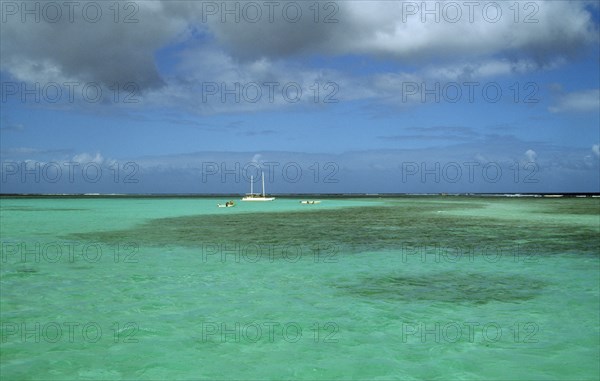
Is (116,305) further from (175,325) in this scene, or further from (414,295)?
(414,295)

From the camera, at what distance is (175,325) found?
30.3ft

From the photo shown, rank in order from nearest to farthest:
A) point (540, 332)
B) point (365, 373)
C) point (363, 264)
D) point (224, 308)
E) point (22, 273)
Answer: point (365, 373), point (540, 332), point (224, 308), point (22, 273), point (363, 264)

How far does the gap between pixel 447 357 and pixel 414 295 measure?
4.26 meters

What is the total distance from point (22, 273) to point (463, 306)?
13.0 metres

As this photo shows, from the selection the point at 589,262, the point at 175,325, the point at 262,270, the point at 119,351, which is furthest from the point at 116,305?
the point at 589,262

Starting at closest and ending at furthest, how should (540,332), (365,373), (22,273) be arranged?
(365,373)
(540,332)
(22,273)

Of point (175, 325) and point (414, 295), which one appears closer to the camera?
point (175, 325)

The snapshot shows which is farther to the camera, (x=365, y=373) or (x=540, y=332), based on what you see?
(x=540, y=332)

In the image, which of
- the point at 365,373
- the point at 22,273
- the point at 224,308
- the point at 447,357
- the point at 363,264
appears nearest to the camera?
the point at 365,373

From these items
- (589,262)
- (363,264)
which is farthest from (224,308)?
(589,262)

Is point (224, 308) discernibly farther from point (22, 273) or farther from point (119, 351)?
point (22, 273)

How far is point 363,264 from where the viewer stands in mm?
16875

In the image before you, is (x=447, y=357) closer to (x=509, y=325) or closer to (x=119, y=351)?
(x=509, y=325)

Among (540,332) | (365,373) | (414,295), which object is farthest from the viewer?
(414,295)
